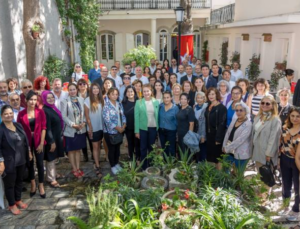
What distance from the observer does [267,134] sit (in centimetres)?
463

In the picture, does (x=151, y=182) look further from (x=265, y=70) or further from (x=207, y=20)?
(x=207, y=20)

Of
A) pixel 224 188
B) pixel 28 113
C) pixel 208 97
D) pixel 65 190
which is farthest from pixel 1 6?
pixel 224 188

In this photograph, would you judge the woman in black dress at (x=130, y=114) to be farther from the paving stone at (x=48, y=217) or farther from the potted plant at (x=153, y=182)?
the paving stone at (x=48, y=217)

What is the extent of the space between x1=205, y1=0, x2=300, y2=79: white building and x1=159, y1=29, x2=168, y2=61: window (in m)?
4.33

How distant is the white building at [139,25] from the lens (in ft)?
Answer: 66.3

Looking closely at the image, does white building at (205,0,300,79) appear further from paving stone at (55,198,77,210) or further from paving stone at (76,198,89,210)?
paving stone at (55,198,77,210)

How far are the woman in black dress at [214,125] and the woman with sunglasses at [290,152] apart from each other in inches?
44.7

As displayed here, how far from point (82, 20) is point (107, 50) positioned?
7.39 metres

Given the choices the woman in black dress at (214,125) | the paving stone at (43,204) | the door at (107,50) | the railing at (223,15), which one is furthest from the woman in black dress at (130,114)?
the door at (107,50)

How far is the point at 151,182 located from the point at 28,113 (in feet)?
7.88

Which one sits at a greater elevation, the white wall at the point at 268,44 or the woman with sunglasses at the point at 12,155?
the white wall at the point at 268,44

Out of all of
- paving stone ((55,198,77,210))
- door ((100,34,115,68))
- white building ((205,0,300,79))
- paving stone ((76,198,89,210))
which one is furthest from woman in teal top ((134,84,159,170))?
door ((100,34,115,68))

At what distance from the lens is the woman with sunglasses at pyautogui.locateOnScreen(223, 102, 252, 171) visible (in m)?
4.86

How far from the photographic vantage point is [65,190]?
5395mm
